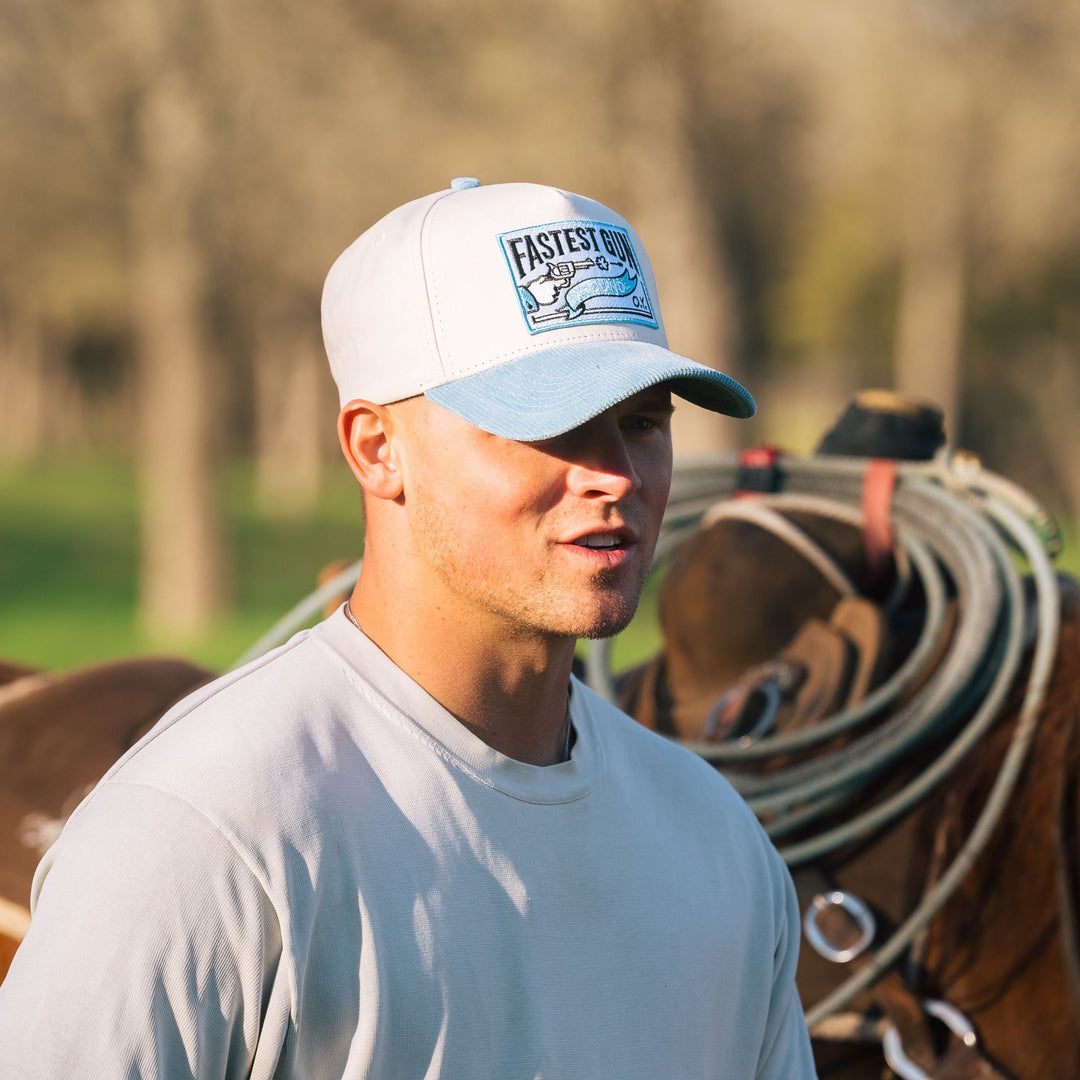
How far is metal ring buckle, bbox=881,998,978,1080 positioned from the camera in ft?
6.21

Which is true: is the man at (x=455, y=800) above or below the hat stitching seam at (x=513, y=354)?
below

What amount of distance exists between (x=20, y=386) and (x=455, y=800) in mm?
25562

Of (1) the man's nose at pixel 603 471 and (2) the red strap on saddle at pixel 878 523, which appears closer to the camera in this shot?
(1) the man's nose at pixel 603 471

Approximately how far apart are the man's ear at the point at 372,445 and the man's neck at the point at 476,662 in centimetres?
9

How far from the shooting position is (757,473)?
2541mm

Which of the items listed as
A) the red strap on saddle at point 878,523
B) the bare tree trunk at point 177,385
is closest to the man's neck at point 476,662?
the red strap on saddle at point 878,523

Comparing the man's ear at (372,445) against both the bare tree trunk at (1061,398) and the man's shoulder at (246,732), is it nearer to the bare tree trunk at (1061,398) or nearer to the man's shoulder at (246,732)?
the man's shoulder at (246,732)

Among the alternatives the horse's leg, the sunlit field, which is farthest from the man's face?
the sunlit field

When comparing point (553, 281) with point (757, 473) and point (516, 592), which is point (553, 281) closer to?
point (516, 592)

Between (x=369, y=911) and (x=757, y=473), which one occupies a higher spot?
(x=369, y=911)

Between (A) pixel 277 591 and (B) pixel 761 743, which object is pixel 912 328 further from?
(B) pixel 761 743

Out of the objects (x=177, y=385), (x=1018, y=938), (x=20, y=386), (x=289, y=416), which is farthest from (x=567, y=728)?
(x=20, y=386)

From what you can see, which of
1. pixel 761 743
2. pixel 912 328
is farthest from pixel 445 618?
pixel 912 328

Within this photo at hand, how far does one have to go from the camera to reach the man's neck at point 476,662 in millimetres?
1182
